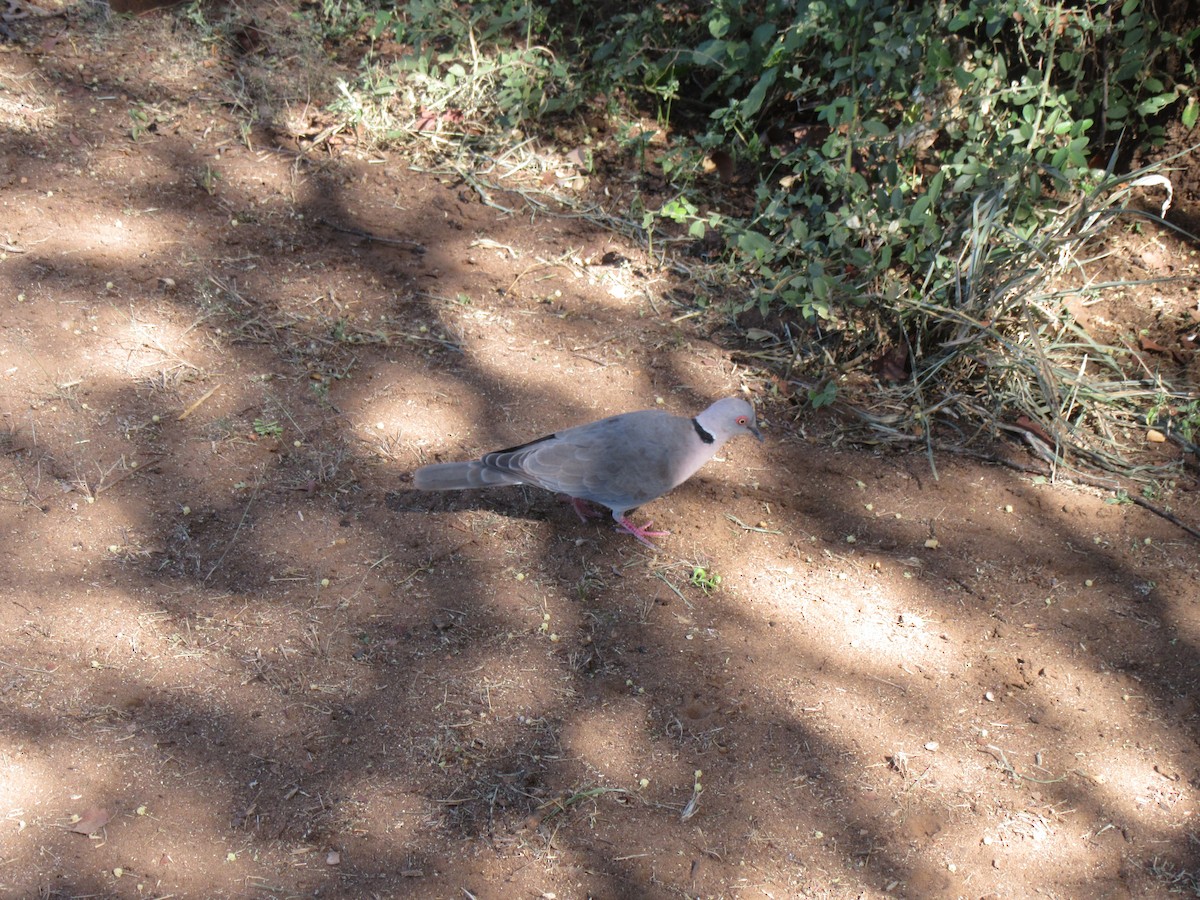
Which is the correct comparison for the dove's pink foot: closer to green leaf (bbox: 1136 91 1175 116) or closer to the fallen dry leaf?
the fallen dry leaf

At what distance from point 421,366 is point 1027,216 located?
2706 millimetres

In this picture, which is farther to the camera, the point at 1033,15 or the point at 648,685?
the point at 1033,15

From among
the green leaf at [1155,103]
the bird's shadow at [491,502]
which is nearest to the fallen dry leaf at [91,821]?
the bird's shadow at [491,502]

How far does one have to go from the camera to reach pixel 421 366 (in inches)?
170

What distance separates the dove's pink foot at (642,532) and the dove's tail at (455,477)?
0.46 meters

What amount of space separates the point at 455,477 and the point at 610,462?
22.2 inches

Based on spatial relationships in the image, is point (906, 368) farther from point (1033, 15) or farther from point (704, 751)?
point (704, 751)

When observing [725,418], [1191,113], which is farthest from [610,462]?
[1191,113]

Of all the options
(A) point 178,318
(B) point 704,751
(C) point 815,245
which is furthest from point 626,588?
(A) point 178,318

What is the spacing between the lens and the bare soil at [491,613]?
2764 millimetres

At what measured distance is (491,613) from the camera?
11.0ft

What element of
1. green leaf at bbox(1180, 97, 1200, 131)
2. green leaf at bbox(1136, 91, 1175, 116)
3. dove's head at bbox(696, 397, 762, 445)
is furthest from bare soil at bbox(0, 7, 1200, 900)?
green leaf at bbox(1136, 91, 1175, 116)

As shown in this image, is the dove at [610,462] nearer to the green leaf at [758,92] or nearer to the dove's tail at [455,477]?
the dove's tail at [455,477]

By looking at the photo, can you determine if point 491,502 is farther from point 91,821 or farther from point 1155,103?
point 1155,103
